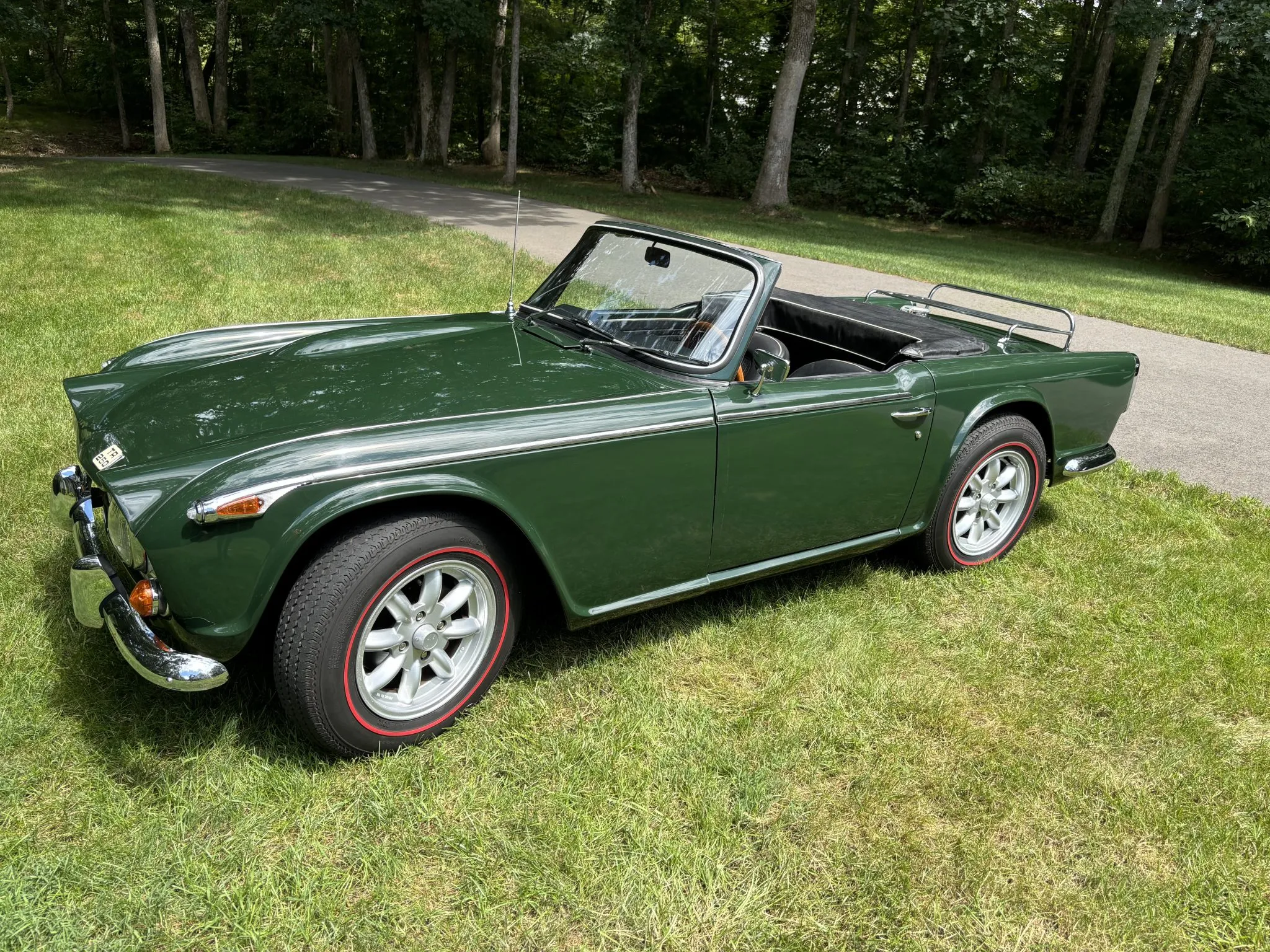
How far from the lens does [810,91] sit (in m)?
27.0

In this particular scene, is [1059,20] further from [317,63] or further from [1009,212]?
[317,63]

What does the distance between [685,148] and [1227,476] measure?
2532 cm

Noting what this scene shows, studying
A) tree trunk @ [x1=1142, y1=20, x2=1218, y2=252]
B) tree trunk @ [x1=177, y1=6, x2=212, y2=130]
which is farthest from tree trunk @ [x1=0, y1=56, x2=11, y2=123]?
tree trunk @ [x1=1142, y1=20, x2=1218, y2=252]

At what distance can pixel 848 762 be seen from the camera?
9.31 ft

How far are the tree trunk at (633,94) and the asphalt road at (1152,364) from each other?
4160mm

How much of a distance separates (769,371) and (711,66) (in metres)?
27.1

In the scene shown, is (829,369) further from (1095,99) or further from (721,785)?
(1095,99)

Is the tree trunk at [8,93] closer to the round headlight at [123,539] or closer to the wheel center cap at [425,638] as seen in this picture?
the round headlight at [123,539]

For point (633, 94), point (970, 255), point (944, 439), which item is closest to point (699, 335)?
point (944, 439)

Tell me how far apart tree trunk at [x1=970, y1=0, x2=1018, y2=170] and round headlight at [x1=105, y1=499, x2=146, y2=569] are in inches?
911

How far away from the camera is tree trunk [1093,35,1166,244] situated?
18.0 meters

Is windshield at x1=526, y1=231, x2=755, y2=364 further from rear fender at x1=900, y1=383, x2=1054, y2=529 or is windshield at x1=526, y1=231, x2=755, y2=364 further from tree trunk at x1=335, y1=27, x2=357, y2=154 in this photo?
tree trunk at x1=335, y1=27, x2=357, y2=154

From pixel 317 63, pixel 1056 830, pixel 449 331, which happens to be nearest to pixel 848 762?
pixel 1056 830

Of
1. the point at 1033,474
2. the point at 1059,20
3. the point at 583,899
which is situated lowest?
the point at 583,899
